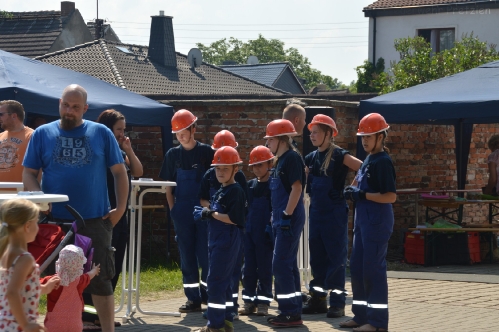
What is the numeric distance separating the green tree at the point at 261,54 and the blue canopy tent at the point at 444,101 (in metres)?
105

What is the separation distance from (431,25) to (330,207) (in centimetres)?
4151

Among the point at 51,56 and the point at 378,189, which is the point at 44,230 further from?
the point at 51,56

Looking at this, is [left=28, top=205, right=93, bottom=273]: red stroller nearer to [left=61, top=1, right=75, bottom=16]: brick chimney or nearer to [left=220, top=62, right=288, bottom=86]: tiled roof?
[left=61, top=1, right=75, bottom=16]: brick chimney

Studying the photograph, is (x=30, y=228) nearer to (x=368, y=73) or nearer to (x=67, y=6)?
(x=67, y=6)

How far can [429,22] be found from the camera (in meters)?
48.3

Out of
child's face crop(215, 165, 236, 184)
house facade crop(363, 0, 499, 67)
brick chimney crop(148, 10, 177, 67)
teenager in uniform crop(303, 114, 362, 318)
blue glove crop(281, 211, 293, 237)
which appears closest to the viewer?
child's face crop(215, 165, 236, 184)

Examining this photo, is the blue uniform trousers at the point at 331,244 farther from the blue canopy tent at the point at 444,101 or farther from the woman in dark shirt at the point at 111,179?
the blue canopy tent at the point at 444,101

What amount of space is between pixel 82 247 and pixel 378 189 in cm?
277

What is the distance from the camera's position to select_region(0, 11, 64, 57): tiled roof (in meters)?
35.8

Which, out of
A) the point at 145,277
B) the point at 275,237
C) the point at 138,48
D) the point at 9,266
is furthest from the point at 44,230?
the point at 138,48

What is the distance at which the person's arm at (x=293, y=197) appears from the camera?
7848 millimetres

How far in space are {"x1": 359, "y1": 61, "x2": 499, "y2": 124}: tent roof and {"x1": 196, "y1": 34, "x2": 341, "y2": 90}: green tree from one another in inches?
4136

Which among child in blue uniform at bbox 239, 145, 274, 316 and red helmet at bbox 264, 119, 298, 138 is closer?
red helmet at bbox 264, 119, 298, 138

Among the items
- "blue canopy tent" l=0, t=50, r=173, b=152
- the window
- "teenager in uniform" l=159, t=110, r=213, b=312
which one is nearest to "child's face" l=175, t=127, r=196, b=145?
"teenager in uniform" l=159, t=110, r=213, b=312
